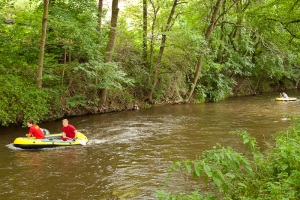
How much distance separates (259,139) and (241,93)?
62.9 feet

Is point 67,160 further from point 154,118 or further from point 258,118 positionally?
point 258,118

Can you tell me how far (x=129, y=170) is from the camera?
8.28 meters

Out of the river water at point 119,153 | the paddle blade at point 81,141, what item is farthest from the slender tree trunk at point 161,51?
the paddle blade at point 81,141

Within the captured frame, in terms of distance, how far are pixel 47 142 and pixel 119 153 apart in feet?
8.53

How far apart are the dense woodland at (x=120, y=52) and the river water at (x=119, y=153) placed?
1.38 metres

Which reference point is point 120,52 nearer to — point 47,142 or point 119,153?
point 47,142

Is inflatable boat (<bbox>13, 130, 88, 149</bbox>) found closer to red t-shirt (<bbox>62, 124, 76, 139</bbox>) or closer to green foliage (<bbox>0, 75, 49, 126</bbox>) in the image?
red t-shirt (<bbox>62, 124, 76, 139</bbox>)

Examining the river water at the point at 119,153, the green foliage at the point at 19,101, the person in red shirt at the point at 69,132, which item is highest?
the green foliage at the point at 19,101

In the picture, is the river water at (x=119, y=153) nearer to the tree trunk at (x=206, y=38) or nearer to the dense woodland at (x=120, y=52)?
the dense woodland at (x=120, y=52)

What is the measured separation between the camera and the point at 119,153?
998cm

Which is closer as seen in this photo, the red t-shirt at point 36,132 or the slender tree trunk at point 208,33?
the red t-shirt at point 36,132

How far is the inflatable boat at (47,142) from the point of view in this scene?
33.5 ft

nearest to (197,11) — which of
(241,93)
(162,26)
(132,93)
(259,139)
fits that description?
(162,26)

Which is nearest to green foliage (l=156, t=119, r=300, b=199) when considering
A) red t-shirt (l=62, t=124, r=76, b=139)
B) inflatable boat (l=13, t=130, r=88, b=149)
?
inflatable boat (l=13, t=130, r=88, b=149)
